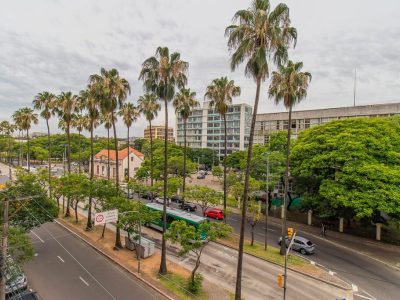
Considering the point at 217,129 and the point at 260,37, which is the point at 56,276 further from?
the point at 217,129

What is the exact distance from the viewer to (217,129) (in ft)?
361

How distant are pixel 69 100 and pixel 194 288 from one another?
3229 cm

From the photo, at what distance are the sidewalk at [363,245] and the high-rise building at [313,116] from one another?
32.0 m

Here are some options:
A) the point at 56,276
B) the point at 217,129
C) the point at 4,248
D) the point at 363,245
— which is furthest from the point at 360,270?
the point at 217,129

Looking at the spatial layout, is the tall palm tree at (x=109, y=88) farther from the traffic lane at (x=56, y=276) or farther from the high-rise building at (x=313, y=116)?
the high-rise building at (x=313, y=116)

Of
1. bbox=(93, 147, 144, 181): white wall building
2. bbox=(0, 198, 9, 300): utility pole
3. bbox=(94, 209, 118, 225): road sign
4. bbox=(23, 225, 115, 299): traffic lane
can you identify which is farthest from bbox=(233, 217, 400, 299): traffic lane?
bbox=(93, 147, 144, 181): white wall building

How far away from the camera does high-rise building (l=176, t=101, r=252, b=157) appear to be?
10369cm

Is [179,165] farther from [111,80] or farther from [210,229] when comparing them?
[210,229]

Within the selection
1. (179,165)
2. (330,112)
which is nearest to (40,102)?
(179,165)

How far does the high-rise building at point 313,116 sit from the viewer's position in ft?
190

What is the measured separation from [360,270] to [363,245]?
8188mm

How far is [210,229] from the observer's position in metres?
19.0

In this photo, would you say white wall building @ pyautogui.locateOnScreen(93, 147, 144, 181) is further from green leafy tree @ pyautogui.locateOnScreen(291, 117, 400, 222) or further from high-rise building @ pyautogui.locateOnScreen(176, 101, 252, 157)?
green leafy tree @ pyautogui.locateOnScreen(291, 117, 400, 222)

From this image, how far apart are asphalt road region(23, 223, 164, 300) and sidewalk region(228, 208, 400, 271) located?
76.9ft
